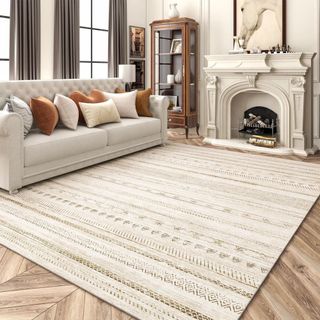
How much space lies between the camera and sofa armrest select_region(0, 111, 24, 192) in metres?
3.19

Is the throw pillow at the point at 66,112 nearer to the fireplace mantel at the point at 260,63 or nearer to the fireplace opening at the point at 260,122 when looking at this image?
the fireplace mantel at the point at 260,63

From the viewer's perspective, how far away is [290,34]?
5.38 metres

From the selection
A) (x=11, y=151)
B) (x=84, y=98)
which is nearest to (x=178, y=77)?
(x=84, y=98)

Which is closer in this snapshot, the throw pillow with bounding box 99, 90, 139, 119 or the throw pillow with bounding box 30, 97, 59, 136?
→ the throw pillow with bounding box 30, 97, 59, 136

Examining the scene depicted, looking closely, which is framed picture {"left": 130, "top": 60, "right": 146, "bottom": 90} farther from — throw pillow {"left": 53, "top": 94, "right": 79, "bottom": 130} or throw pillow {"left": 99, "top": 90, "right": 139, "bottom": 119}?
throw pillow {"left": 53, "top": 94, "right": 79, "bottom": 130}

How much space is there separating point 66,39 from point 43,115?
2181mm

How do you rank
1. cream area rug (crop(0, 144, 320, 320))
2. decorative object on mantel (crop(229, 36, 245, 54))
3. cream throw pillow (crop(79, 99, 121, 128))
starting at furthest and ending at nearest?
decorative object on mantel (crop(229, 36, 245, 54))
cream throw pillow (crop(79, 99, 121, 128))
cream area rug (crop(0, 144, 320, 320))

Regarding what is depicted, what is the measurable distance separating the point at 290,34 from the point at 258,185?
2.85 meters

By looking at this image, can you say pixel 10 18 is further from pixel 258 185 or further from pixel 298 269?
pixel 298 269

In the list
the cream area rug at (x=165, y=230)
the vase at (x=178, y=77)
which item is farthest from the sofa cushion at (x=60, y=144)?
the vase at (x=178, y=77)

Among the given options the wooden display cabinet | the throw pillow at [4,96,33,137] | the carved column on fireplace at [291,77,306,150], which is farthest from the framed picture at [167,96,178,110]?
the throw pillow at [4,96,33,137]

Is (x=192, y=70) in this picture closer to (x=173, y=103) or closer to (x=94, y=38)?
Result: (x=173, y=103)

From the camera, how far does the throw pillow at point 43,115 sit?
383 cm

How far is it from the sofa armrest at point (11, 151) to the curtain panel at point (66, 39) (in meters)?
2.46
